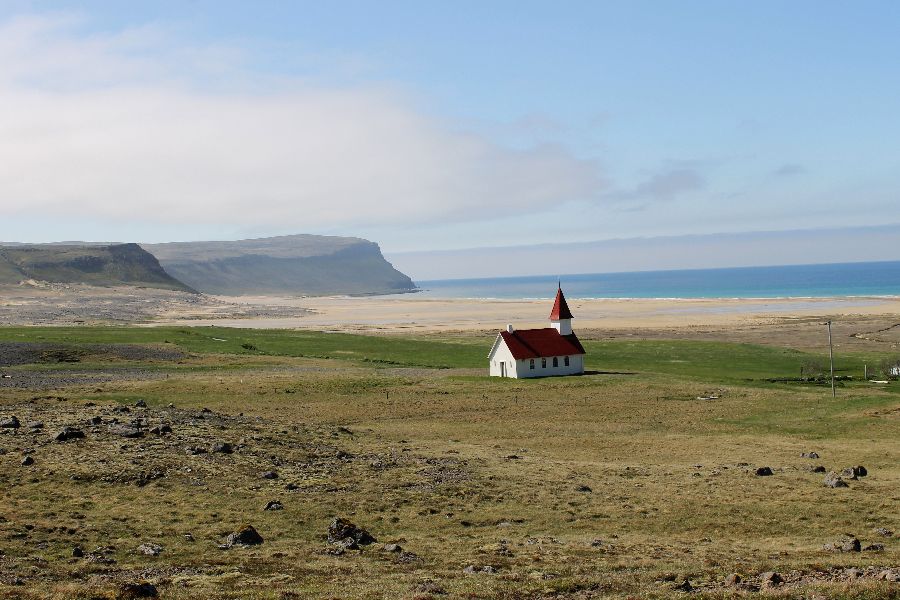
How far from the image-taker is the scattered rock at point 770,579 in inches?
662

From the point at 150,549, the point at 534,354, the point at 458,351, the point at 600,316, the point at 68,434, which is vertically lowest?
the point at 150,549

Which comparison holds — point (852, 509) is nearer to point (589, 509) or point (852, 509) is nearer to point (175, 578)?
point (589, 509)

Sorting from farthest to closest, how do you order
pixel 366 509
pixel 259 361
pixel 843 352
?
pixel 843 352 < pixel 259 361 < pixel 366 509

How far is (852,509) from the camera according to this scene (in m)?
25.2

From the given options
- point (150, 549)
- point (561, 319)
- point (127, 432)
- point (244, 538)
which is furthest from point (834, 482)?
point (561, 319)

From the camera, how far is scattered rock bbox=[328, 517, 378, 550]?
2109 centimetres

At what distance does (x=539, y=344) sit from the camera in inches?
2571

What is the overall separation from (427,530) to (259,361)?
49004mm

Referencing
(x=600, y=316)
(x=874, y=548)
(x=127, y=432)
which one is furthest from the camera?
(x=600, y=316)

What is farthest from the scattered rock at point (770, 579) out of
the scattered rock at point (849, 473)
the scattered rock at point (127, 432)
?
the scattered rock at point (127, 432)

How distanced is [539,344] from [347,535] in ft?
147

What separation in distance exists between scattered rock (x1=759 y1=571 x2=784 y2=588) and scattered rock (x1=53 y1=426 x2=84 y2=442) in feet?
75.3

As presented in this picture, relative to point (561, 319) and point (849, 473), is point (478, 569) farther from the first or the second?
point (561, 319)

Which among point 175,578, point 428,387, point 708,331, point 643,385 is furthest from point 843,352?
point 175,578
